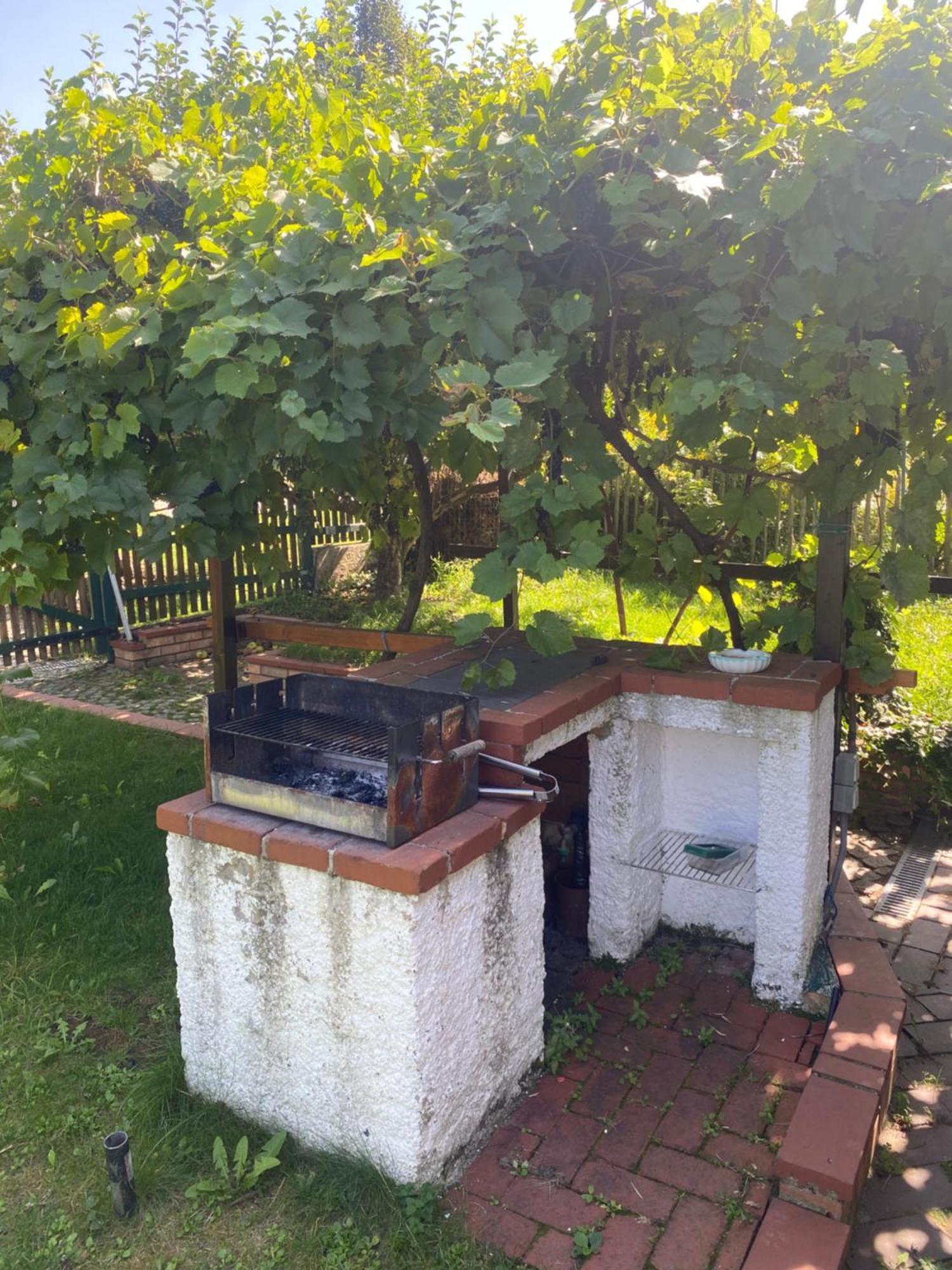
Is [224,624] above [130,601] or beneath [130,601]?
above

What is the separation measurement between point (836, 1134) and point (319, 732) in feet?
6.35

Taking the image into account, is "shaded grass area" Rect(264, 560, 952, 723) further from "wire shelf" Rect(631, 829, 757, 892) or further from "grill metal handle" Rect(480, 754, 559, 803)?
"grill metal handle" Rect(480, 754, 559, 803)

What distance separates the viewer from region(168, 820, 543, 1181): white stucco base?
2504 mm

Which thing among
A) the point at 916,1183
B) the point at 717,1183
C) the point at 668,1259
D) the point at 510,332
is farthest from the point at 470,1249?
the point at 510,332

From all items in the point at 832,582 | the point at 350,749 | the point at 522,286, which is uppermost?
the point at 522,286

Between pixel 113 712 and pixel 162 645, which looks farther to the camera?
pixel 162 645

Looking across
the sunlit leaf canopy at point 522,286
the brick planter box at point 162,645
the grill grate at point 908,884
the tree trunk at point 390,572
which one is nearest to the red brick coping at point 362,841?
the sunlit leaf canopy at point 522,286

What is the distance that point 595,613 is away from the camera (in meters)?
8.85

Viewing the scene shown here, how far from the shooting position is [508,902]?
288 cm

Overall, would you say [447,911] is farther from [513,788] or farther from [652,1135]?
[652,1135]

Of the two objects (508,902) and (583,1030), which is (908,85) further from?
(583,1030)

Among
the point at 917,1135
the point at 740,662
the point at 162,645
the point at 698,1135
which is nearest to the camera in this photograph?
the point at 698,1135

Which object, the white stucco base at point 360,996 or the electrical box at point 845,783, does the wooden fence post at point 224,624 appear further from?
the electrical box at point 845,783

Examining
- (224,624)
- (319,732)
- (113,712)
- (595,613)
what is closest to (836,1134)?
(319,732)
